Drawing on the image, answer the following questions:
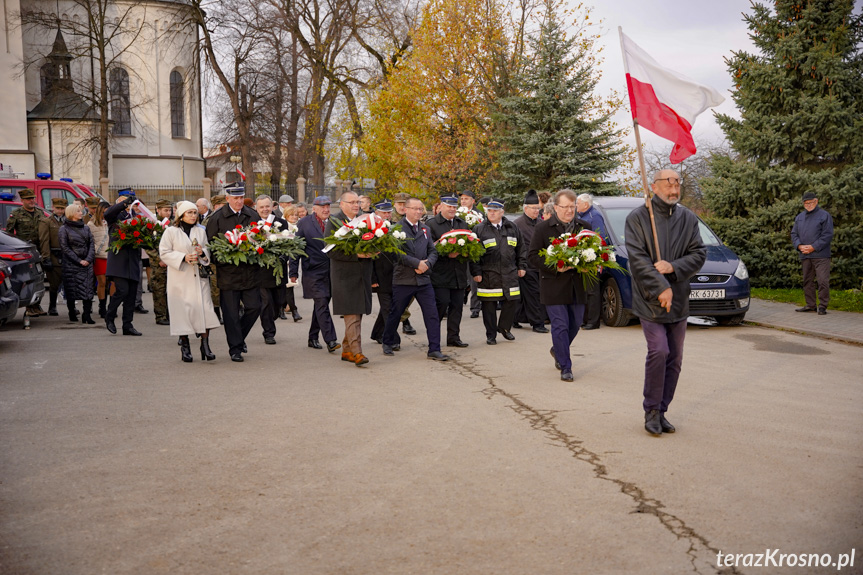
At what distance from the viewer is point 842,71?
18000 millimetres

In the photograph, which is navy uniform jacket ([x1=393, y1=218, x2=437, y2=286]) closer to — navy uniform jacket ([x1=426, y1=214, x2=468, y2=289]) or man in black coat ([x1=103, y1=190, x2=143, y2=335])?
navy uniform jacket ([x1=426, y1=214, x2=468, y2=289])

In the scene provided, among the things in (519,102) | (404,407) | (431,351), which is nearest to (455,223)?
(431,351)

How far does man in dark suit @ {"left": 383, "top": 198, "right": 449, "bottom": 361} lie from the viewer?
1080cm

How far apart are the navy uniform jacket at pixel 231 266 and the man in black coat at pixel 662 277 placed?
5452 mm

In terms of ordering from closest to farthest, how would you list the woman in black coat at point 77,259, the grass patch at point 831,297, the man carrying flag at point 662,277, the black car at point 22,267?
the man carrying flag at point 662,277 → the black car at point 22,267 → the woman in black coat at point 77,259 → the grass patch at point 831,297

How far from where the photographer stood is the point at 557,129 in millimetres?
24750

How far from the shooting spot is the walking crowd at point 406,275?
22.6 ft

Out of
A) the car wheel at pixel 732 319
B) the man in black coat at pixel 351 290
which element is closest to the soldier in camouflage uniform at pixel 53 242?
the man in black coat at pixel 351 290

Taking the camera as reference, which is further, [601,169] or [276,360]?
[601,169]

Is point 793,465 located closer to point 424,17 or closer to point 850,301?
point 850,301

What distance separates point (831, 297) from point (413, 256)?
1049 cm

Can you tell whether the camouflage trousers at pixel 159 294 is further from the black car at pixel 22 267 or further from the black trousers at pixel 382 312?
the black trousers at pixel 382 312

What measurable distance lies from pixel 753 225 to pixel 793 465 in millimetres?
13823

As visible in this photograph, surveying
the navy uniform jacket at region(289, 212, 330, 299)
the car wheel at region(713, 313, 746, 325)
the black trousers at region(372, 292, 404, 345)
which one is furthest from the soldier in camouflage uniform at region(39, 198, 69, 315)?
the car wheel at region(713, 313, 746, 325)
